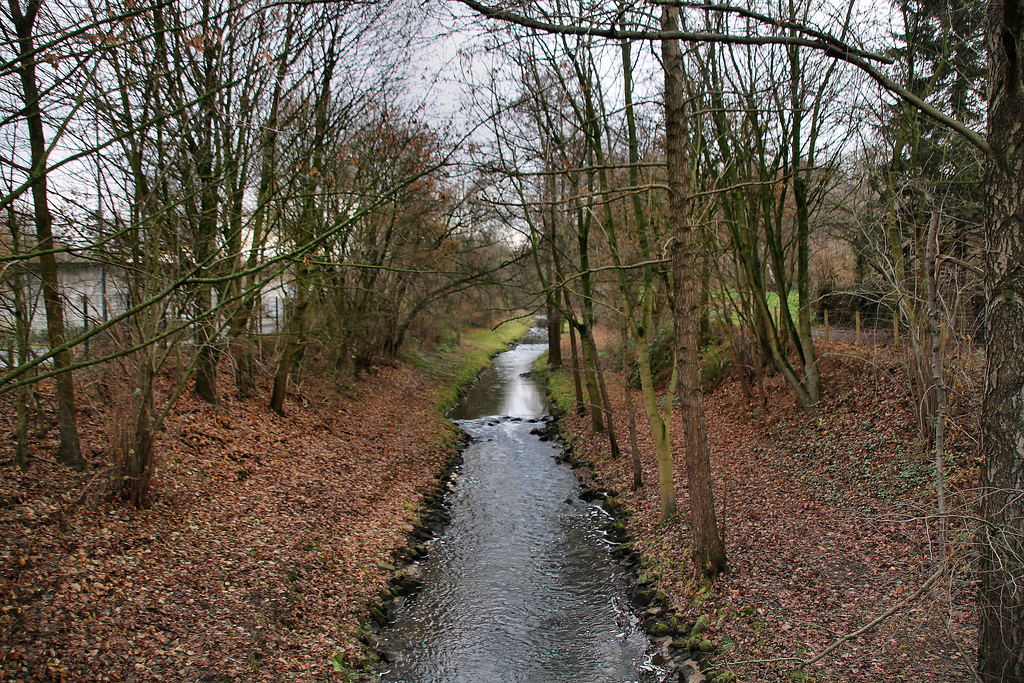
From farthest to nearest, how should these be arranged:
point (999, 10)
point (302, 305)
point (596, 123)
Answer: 1. point (302, 305)
2. point (596, 123)
3. point (999, 10)

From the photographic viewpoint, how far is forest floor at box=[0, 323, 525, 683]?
579 centimetres

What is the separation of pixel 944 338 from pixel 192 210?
1168 centimetres

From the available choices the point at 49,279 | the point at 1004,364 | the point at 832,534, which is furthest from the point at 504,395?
the point at 1004,364

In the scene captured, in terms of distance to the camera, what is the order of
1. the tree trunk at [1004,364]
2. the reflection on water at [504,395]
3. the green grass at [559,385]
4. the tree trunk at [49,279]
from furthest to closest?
1. the reflection on water at [504,395]
2. the green grass at [559,385]
3. the tree trunk at [49,279]
4. the tree trunk at [1004,364]

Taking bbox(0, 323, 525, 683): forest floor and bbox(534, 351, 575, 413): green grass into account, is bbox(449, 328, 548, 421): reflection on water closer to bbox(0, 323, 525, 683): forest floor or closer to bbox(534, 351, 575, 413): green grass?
bbox(534, 351, 575, 413): green grass

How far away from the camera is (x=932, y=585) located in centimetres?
383

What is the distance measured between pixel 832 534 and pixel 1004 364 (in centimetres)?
582

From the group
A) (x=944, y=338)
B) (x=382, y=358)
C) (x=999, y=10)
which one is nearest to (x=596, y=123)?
(x=944, y=338)

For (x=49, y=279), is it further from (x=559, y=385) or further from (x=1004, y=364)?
(x=559, y=385)

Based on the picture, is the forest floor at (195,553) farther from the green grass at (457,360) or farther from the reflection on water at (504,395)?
the reflection on water at (504,395)

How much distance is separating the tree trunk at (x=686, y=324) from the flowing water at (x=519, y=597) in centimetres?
153

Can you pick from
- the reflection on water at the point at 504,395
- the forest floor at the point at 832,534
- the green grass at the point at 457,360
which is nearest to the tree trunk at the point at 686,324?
the forest floor at the point at 832,534

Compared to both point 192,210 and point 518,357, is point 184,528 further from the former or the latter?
point 518,357

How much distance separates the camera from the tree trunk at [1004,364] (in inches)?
140
